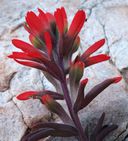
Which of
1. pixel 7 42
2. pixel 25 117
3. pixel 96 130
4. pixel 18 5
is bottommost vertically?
pixel 96 130

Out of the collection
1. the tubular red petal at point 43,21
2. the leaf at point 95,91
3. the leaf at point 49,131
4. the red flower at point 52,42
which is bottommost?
the leaf at point 49,131

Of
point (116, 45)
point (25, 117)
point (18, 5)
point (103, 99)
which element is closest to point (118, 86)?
point (103, 99)

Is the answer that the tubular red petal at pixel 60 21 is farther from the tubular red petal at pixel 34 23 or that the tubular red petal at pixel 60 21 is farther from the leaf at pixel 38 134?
the leaf at pixel 38 134

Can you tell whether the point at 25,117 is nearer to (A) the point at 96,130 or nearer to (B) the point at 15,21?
(A) the point at 96,130

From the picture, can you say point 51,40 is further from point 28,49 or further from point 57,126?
point 57,126

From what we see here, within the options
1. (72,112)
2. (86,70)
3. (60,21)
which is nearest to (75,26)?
(60,21)

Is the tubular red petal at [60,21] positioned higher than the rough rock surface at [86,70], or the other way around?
the tubular red petal at [60,21]

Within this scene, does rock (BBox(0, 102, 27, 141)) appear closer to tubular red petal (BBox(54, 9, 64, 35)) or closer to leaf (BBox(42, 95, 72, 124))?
leaf (BBox(42, 95, 72, 124))

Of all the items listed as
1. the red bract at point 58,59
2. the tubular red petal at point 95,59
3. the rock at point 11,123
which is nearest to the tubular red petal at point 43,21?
the red bract at point 58,59

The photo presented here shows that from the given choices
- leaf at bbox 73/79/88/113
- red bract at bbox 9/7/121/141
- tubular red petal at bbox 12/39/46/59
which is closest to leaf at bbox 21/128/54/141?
red bract at bbox 9/7/121/141
